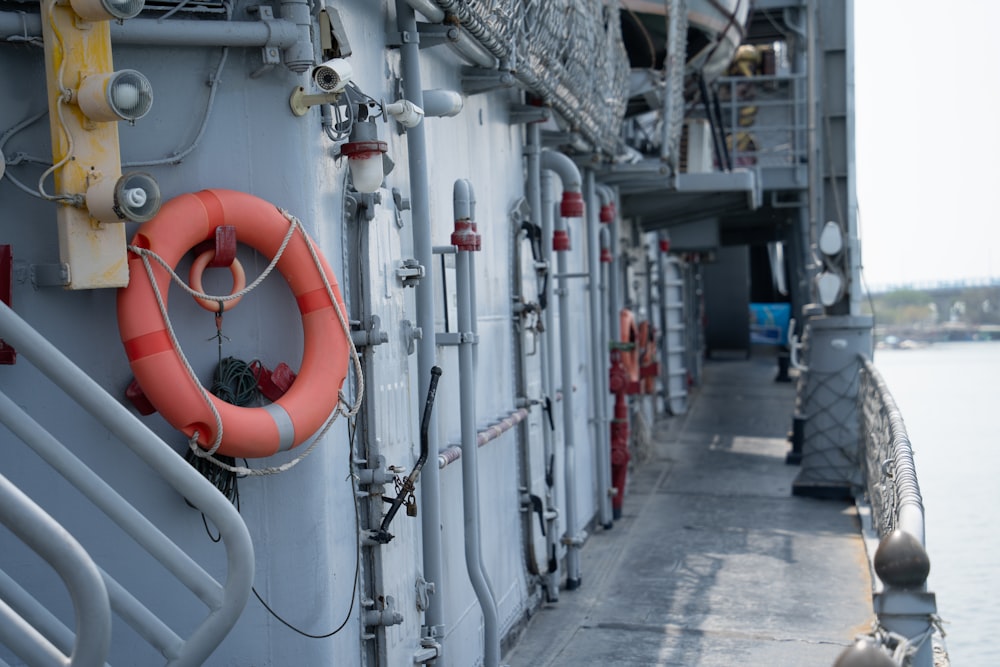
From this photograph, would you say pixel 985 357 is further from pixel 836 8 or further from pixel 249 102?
pixel 249 102

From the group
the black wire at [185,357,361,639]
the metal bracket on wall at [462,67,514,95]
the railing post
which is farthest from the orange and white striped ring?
the railing post

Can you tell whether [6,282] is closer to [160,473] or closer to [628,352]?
[160,473]

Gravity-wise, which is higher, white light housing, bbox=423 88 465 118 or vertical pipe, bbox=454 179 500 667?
white light housing, bbox=423 88 465 118

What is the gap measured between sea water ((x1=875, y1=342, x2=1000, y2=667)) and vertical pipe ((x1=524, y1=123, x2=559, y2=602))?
2.86 meters

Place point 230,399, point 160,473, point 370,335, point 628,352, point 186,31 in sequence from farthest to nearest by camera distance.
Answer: point 628,352 → point 370,335 → point 230,399 → point 186,31 → point 160,473

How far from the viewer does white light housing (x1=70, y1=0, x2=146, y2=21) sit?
3459mm

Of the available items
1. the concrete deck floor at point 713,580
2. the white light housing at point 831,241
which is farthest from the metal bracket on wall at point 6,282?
the white light housing at point 831,241

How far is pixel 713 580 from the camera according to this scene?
27.8 feet

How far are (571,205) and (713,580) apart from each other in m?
2.83

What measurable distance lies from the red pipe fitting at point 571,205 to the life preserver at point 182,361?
4279mm

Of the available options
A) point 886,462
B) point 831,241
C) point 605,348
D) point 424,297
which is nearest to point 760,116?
point 831,241

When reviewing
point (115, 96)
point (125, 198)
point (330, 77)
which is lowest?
point (125, 198)

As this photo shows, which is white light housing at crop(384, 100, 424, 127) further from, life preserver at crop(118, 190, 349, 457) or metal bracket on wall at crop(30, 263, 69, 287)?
metal bracket on wall at crop(30, 263, 69, 287)

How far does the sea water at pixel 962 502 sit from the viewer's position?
9.20 metres
